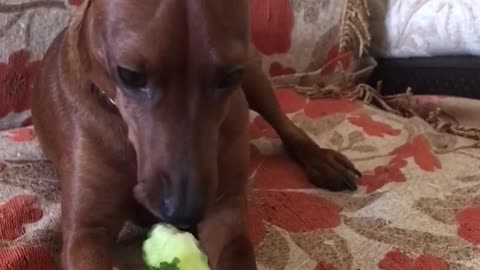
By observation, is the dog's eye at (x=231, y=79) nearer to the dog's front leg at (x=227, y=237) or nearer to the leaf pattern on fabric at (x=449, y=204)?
the dog's front leg at (x=227, y=237)

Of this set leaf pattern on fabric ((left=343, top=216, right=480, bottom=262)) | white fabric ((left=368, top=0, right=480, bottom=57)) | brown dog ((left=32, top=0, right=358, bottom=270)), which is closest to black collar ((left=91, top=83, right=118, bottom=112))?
brown dog ((left=32, top=0, right=358, bottom=270))

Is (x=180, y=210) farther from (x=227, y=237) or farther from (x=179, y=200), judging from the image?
(x=227, y=237)

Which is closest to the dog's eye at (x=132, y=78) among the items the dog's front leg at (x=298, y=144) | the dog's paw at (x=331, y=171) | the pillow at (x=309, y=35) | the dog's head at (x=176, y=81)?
the dog's head at (x=176, y=81)

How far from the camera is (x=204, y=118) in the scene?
136 cm

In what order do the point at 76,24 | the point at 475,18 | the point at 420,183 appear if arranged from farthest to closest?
the point at 475,18 < the point at 420,183 < the point at 76,24

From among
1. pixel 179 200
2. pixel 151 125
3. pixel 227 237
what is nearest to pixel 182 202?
pixel 179 200

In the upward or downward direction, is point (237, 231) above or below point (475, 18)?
below

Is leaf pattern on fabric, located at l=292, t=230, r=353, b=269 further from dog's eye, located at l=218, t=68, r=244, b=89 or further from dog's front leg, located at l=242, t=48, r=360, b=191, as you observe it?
dog's eye, located at l=218, t=68, r=244, b=89

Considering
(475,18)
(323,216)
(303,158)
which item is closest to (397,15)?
(475,18)

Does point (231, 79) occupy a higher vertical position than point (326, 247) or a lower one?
higher

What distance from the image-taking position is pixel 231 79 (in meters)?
1.37

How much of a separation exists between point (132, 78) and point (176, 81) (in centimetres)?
7

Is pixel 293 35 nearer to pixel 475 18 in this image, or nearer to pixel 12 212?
pixel 475 18

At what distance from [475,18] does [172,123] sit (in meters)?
1.22
